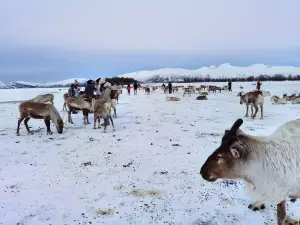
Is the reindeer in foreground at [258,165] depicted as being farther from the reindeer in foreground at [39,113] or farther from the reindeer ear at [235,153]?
the reindeer in foreground at [39,113]

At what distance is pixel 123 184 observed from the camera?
5.61 meters

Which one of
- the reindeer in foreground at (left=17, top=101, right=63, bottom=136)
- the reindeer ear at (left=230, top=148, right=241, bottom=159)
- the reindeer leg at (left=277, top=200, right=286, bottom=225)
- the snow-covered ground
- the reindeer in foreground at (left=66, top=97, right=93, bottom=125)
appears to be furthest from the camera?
the reindeer in foreground at (left=66, top=97, right=93, bottom=125)

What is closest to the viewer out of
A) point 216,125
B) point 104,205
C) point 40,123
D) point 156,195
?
point 104,205

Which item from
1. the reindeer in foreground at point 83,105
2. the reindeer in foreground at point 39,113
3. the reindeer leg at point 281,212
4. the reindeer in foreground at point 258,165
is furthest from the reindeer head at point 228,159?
the reindeer in foreground at point 83,105

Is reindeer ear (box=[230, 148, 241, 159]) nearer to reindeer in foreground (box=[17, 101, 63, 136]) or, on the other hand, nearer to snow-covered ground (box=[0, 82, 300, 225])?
snow-covered ground (box=[0, 82, 300, 225])

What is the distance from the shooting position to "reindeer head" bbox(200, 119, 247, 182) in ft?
10.7

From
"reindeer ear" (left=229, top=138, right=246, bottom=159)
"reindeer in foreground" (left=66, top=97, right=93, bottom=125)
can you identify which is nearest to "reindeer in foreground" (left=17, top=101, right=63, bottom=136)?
"reindeer in foreground" (left=66, top=97, right=93, bottom=125)

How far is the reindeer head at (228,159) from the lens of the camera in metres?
3.27

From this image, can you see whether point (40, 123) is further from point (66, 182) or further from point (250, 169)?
point (250, 169)

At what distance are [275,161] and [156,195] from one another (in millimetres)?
2415

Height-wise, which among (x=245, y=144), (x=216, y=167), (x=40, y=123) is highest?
(x=245, y=144)

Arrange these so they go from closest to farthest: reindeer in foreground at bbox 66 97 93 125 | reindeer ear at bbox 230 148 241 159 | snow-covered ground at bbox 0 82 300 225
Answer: reindeer ear at bbox 230 148 241 159 → snow-covered ground at bbox 0 82 300 225 → reindeer in foreground at bbox 66 97 93 125

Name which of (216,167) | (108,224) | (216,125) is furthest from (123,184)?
(216,125)

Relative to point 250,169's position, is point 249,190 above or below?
below
